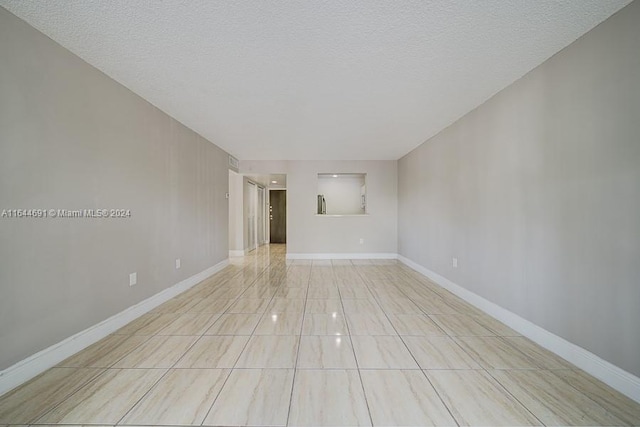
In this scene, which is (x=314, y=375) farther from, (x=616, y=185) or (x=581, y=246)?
(x=616, y=185)

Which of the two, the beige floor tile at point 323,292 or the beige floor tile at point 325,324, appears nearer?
the beige floor tile at point 325,324

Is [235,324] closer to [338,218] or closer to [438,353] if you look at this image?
[438,353]

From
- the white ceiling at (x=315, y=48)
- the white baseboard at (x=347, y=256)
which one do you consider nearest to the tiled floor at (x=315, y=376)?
the white ceiling at (x=315, y=48)

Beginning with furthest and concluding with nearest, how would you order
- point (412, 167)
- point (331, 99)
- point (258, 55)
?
point (412, 167) < point (331, 99) < point (258, 55)

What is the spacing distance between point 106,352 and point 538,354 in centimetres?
348

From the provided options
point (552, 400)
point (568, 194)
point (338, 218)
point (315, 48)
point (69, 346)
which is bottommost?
point (552, 400)

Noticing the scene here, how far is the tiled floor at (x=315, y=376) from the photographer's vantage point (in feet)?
4.96

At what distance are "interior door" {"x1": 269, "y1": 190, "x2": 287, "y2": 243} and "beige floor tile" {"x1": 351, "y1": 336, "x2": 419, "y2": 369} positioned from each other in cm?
830

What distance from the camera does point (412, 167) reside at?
564 centimetres

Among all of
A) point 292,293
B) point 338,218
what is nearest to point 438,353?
point 292,293

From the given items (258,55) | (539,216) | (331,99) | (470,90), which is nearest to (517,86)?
(470,90)

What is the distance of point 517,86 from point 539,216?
1.27 metres

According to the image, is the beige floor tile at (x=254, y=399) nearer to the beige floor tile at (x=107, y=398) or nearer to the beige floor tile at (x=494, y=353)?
the beige floor tile at (x=107, y=398)

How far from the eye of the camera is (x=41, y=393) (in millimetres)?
1688
